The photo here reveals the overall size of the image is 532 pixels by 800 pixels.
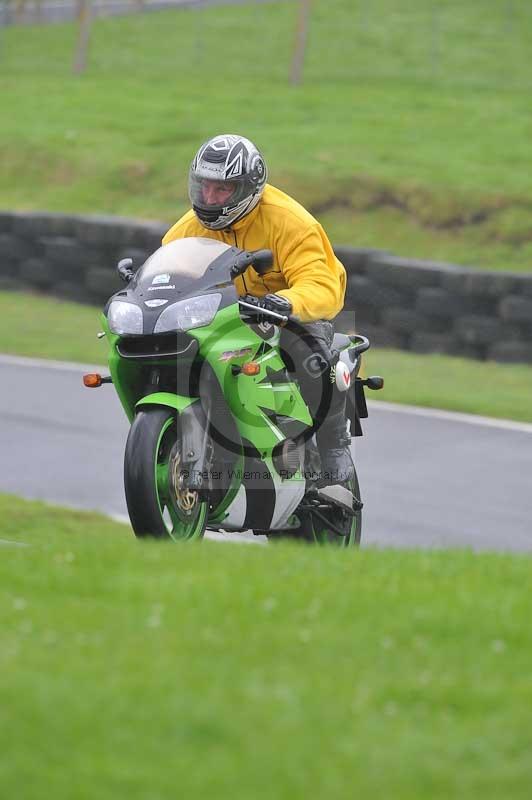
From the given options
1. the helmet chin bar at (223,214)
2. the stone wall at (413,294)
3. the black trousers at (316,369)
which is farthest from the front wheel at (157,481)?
the stone wall at (413,294)

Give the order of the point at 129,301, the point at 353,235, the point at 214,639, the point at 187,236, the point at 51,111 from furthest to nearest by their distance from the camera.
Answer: the point at 51,111, the point at 353,235, the point at 187,236, the point at 129,301, the point at 214,639

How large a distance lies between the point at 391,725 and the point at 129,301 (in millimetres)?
2856

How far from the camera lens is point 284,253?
684cm

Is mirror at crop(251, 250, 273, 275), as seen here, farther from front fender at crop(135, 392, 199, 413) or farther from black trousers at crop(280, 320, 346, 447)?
front fender at crop(135, 392, 199, 413)

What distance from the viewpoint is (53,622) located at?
15.6ft

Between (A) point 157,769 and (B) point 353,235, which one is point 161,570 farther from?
(B) point 353,235

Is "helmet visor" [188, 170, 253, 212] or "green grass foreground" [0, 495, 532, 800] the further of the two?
"helmet visor" [188, 170, 253, 212]

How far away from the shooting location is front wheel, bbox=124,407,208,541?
5973mm

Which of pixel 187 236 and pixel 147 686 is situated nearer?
pixel 147 686

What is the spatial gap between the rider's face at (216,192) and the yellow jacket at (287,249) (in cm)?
22

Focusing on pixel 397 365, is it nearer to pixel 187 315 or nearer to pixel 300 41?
pixel 187 315

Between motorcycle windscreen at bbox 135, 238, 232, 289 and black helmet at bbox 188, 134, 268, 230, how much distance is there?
187 millimetres

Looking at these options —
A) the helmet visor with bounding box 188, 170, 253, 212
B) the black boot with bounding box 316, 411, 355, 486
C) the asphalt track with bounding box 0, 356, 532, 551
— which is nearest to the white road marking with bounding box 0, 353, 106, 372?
the asphalt track with bounding box 0, 356, 532, 551

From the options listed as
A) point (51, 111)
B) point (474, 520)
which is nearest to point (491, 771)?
point (474, 520)
